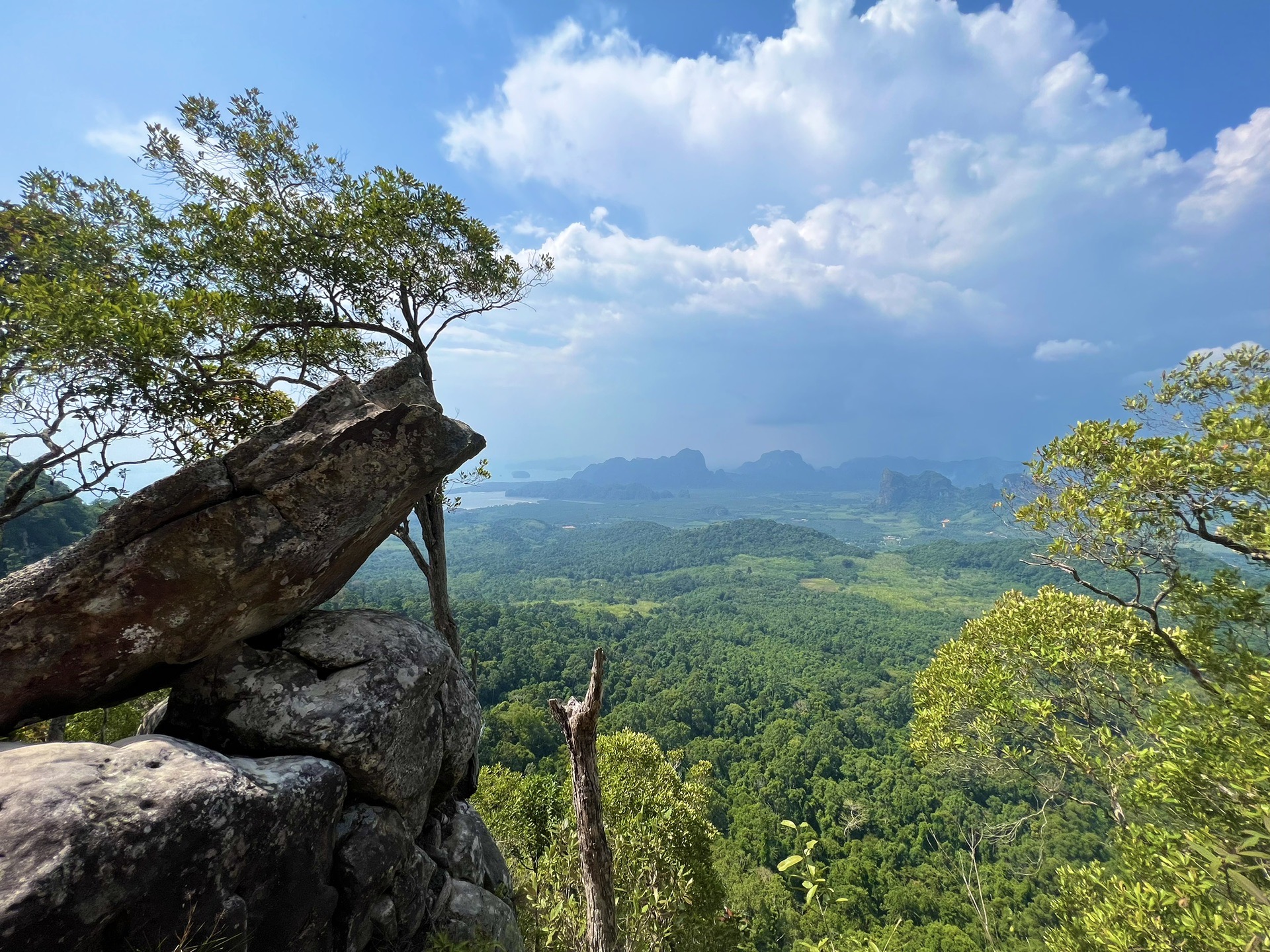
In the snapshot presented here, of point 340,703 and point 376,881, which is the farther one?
point 340,703

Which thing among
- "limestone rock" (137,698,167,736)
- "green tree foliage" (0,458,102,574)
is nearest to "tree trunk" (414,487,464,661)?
"limestone rock" (137,698,167,736)

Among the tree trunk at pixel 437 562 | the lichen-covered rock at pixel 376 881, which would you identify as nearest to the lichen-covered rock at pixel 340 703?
the lichen-covered rock at pixel 376 881

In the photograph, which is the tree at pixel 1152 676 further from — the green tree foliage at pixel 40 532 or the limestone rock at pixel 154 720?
the green tree foliage at pixel 40 532

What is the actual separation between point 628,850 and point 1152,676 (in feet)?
37.2

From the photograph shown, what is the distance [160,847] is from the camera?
3.74m

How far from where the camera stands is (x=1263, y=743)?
5391mm

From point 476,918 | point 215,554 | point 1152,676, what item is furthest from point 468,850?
point 1152,676

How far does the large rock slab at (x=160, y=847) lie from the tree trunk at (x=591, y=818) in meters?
2.73

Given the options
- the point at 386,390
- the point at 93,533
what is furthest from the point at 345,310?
the point at 93,533

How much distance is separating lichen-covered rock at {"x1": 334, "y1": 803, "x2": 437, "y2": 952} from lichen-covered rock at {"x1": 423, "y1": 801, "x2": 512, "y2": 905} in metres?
0.81

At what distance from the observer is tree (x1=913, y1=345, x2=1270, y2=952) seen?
584 cm

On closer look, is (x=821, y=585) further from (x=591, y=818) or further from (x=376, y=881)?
(x=376, y=881)

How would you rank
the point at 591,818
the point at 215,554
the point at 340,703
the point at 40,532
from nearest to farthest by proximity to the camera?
the point at 215,554
the point at 340,703
the point at 591,818
the point at 40,532

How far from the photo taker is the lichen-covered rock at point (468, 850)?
22.3ft
